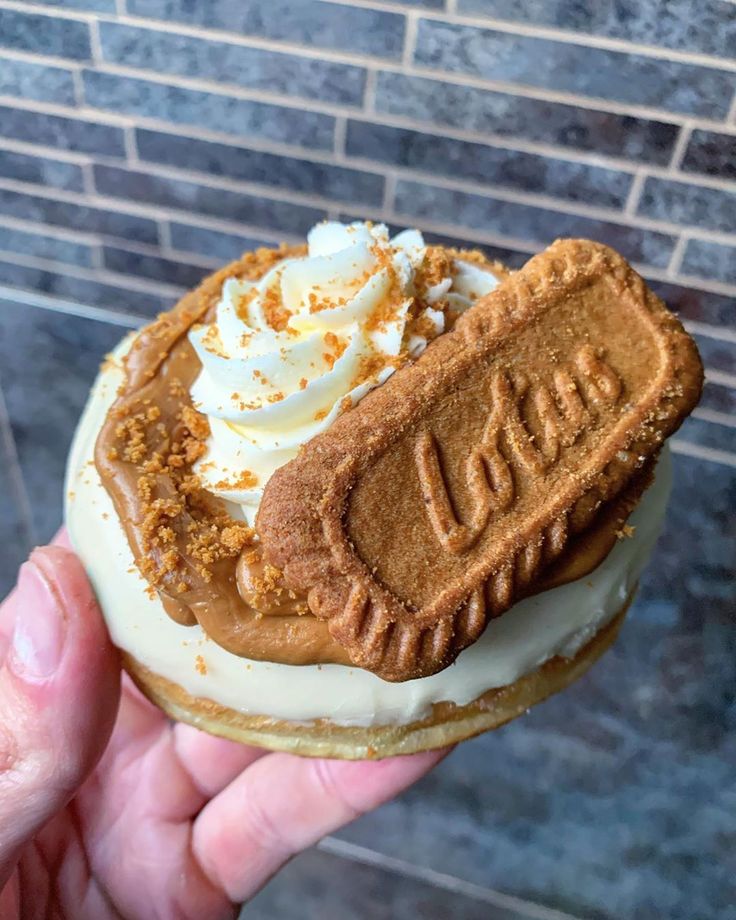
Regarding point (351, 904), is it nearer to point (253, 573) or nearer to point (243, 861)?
point (243, 861)

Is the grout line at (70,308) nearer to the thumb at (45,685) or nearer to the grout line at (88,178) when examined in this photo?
the grout line at (88,178)

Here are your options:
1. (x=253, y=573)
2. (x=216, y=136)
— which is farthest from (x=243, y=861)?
(x=216, y=136)

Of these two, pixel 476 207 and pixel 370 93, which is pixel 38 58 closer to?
pixel 370 93

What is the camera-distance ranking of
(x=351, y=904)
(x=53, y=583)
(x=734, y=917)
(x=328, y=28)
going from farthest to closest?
(x=351, y=904) → (x=734, y=917) → (x=328, y=28) → (x=53, y=583)

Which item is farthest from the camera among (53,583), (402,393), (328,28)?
(328,28)

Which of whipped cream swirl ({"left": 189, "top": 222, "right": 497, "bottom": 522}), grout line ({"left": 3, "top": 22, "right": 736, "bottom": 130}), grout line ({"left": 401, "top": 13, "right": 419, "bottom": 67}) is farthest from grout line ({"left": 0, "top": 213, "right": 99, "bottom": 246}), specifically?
whipped cream swirl ({"left": 189, "top": 222, "right": 497, "bottom": 522})

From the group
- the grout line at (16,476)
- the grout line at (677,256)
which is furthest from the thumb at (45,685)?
the grout line at (16,476)

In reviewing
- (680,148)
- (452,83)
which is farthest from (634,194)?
(452,83)
